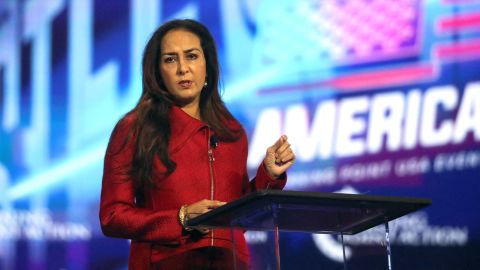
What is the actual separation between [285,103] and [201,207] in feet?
6.66

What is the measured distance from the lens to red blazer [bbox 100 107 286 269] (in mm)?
1977

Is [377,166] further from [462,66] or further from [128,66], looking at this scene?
[128,66]

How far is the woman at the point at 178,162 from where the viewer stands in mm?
1976

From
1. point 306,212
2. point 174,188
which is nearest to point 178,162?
point 174,188

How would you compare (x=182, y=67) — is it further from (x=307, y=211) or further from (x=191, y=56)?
(x=307, y=211)

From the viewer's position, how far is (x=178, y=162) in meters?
2.09

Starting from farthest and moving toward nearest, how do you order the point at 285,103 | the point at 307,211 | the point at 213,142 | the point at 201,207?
the point at 285,103
the point at 213,142
the point at 201,207
the point at 307,211

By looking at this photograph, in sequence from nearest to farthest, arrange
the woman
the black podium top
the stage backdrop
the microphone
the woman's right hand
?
the black podium top
the woman's right hand
the woman
the microphone
the stage backdrop

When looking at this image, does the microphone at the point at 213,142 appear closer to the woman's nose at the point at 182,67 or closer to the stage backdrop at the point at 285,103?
the woman's nose at the point at 182,67

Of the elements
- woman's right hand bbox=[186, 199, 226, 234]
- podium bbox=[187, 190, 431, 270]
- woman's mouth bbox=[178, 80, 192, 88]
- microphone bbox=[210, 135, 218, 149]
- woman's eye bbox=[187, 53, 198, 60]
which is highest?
woman's eye bbox=[187, 53, 198, 60]

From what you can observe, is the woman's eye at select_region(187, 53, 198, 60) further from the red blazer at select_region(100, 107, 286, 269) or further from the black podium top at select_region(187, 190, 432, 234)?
the black podium top at select_region(187, 190, 432, 234)

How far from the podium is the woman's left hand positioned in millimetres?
215

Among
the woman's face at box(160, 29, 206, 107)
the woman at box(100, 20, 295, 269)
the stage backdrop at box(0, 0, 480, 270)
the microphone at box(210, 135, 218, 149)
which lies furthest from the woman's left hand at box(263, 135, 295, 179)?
the stage backdrop at box(0, 0, 480, 270)

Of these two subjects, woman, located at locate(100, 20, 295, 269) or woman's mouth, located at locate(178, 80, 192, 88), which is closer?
woman, located at locate(100, 20, 295, 269)
